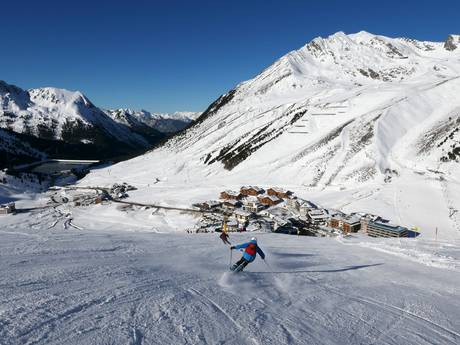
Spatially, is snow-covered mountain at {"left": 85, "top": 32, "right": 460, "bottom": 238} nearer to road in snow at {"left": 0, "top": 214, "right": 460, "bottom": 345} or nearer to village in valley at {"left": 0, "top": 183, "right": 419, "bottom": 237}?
village in valley at {"left": 0, "top": 183, "right": 419, "bottom": 237}

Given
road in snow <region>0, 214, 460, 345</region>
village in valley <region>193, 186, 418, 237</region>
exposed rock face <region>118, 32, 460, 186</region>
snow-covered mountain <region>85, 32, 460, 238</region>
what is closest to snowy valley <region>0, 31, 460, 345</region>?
road in snow <region>0, 214, 460, 345</region>

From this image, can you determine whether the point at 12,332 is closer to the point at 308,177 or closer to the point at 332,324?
the point at 332,324

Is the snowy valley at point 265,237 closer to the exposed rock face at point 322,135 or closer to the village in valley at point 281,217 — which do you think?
the village in valley at point 281,217

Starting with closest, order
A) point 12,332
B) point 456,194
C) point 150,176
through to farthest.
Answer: point 12,332 → point 456,194 → point 150,176

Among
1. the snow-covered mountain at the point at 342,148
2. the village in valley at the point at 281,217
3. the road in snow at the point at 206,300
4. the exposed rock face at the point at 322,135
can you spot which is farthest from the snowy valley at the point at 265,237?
the exposed rock face at the point at 322,135

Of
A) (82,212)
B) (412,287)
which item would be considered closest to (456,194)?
(412,287)
